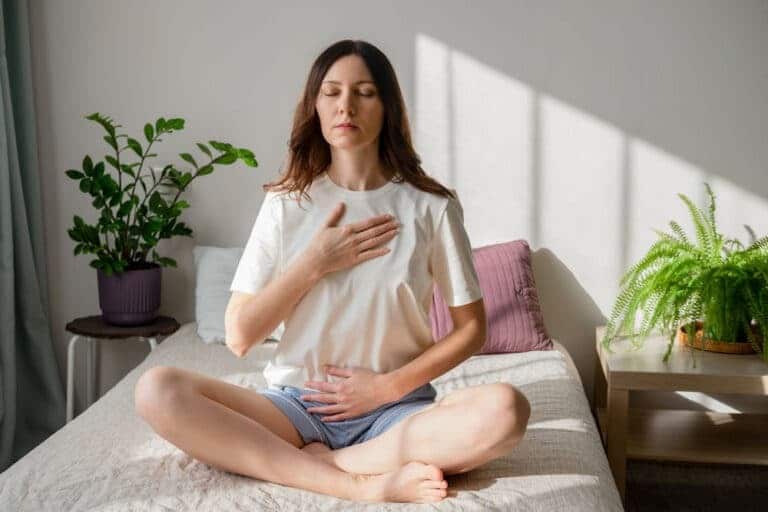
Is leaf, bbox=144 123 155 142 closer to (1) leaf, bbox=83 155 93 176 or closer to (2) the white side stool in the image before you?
(1) leaf, bbox=83 155 93 176

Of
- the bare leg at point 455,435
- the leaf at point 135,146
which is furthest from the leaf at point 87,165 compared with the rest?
the bare leg at point 455,435

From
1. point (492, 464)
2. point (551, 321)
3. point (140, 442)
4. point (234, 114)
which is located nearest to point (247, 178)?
point (234, 114)

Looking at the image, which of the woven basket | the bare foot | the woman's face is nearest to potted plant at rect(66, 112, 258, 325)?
the woman's face

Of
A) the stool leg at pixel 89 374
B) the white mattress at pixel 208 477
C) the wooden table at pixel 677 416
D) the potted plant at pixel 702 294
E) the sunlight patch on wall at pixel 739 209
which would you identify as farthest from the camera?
the stool leg at pixel 89 374

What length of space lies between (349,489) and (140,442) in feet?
1.74

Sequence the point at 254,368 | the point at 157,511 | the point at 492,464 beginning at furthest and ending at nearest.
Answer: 1. the point at 254,368
2. the point at 492,464
3. the point at 157,511

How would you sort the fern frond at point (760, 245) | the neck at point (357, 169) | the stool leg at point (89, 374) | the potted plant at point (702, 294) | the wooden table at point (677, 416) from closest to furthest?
1. the neck at point (357, 169)
2. the wooden table at point (677, 416)
3. the potted plant at point (702, 294)
4. the fern frond at point (760, 245)
5. the stool leg at point (89, 374)

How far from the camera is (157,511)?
63.4 inches

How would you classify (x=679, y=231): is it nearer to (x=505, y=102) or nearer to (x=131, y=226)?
(x=505, y=102)

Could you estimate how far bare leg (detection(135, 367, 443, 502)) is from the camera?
1.70 metres

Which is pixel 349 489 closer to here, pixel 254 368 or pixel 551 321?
pixel 254 368

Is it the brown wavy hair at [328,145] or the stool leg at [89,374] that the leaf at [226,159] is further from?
the brown wavy hair at [328,145]

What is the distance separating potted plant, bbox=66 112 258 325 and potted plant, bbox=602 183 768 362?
4.10ft

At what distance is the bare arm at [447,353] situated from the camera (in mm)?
1835
